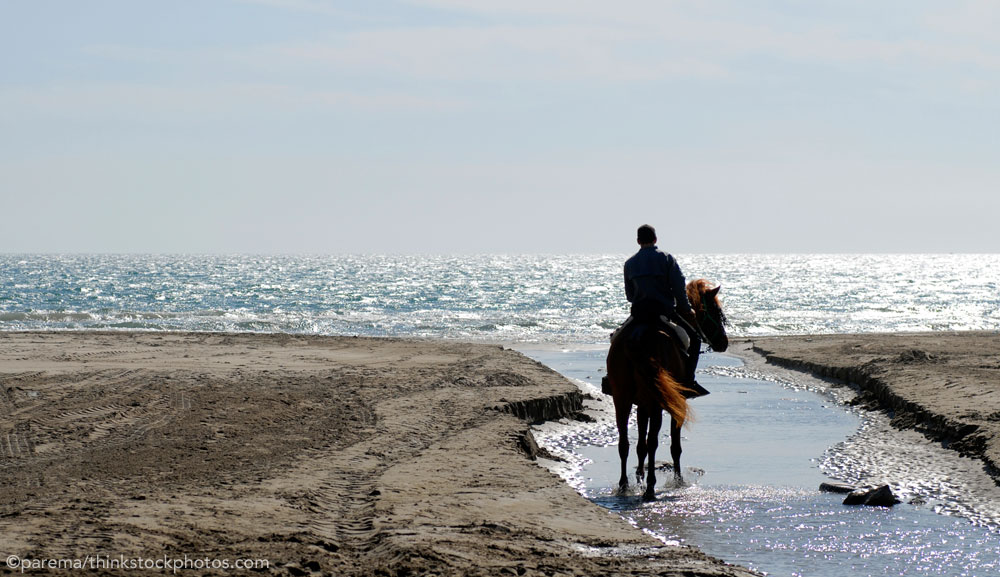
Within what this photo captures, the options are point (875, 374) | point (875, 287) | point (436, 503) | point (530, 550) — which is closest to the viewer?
point (530, 550)

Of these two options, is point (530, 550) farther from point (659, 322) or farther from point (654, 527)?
point (659, 322)

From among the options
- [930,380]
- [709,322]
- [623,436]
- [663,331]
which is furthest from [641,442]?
[930,380]

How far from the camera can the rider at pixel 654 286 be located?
10.5m

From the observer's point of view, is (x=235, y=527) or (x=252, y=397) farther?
(x=252, y=397)

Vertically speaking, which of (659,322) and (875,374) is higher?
(659,322)

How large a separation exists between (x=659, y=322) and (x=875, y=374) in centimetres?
1204

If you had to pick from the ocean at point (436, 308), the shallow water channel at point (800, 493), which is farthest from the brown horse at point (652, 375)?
the ocean at point (436, 308)

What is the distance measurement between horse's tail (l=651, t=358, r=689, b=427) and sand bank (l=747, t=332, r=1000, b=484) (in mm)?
3917

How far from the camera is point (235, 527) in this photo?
23.9 ft

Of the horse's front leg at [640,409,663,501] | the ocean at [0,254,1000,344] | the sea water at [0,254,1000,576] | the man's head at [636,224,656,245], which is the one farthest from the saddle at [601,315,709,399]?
the ocean at [0,254,1000,344]

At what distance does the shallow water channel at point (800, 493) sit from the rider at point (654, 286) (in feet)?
5.09

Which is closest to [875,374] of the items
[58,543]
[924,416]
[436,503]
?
[924,416]

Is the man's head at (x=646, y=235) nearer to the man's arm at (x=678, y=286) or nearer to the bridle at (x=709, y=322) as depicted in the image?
the man's arm at (x=678, y=286)

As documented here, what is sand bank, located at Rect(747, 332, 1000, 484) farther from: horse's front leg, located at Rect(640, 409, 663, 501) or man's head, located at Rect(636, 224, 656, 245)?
man's head, located at Rect(636, 224, 656, 245)
